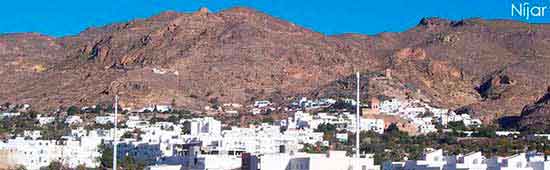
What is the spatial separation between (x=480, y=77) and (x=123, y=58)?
26.9 m

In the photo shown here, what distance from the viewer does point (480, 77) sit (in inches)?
6033

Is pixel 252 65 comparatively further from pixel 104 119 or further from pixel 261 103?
pixel 104 119

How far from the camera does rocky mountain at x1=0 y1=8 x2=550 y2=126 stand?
5443 inches

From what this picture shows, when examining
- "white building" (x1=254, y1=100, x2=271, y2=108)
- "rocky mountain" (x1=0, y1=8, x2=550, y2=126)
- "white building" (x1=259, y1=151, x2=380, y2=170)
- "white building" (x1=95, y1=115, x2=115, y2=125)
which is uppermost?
"rocky mountain" (x1=0, y1=8, x2=550, y2=126)

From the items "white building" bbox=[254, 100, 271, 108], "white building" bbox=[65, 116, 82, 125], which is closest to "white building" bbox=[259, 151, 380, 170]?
"white building" bbox=[65, 116, 82, 125]

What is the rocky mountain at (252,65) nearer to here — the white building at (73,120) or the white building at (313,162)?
the white building at (73,120)

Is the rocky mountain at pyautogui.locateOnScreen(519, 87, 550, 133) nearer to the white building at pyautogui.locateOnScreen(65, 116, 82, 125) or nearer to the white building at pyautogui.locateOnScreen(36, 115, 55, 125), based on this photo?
the white building at pyautogui.locateOnScreen(65, 116, 82, 125)

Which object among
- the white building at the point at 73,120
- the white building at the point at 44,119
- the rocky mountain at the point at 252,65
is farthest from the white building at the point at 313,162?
the rocky mountain at the point at 252,65

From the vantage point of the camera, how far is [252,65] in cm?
14600

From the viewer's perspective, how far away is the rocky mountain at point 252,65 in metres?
138

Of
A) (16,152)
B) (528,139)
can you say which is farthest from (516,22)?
(16,152)

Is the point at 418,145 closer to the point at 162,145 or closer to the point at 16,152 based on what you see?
the point at 162,145

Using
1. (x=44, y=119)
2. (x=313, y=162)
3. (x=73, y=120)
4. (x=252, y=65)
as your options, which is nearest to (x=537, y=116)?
(x=73, y=120)

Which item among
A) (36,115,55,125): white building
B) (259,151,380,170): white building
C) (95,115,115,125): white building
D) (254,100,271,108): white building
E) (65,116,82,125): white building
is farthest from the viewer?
(254,100,271,108): white building
